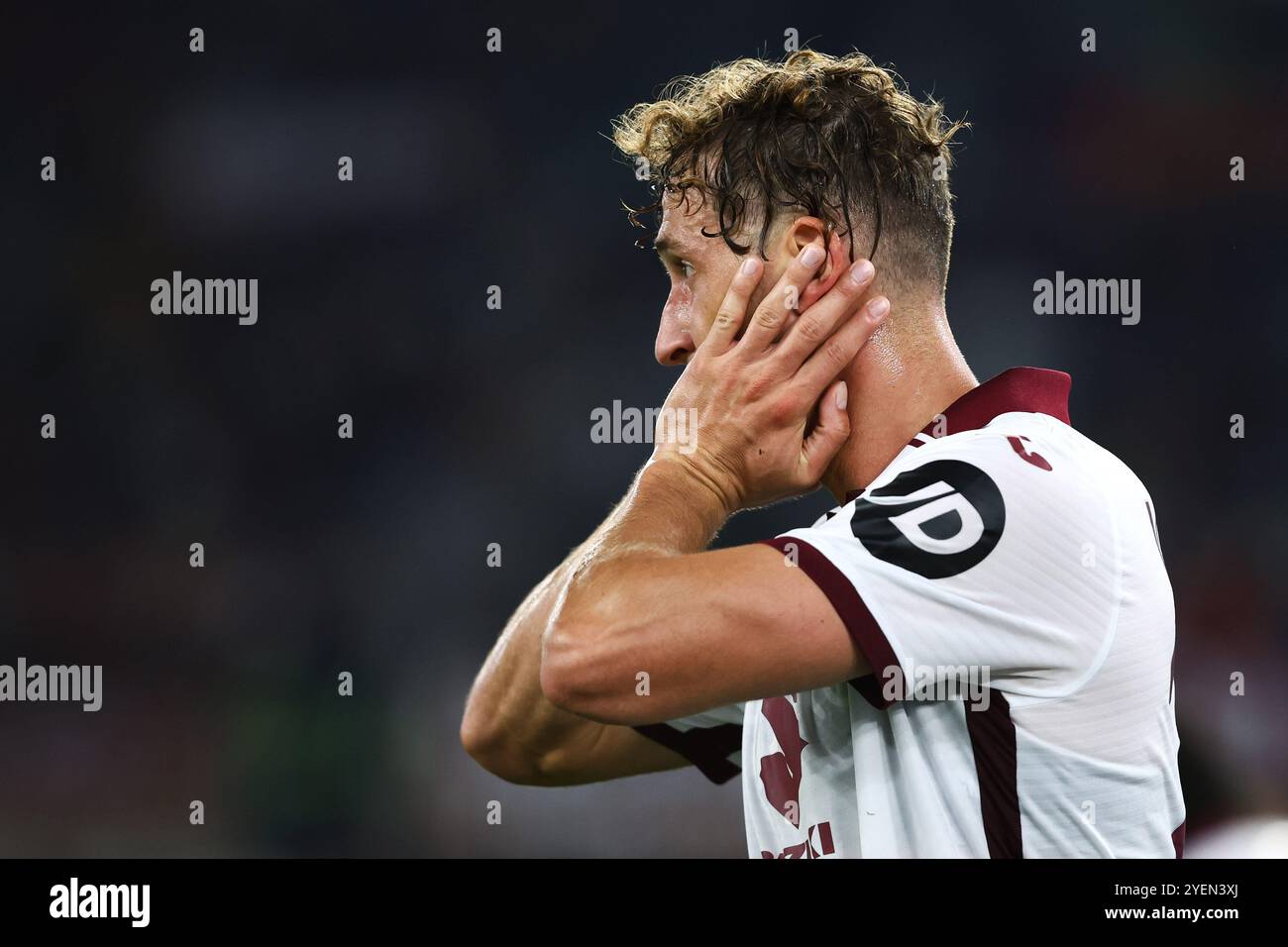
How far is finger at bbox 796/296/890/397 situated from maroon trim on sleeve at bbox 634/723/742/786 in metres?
0.85

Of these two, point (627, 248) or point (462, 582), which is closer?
point (462, 582)

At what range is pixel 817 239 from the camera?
7.01 ft

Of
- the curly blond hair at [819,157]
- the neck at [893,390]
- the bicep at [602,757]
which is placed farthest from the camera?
the bicep at [602,757]

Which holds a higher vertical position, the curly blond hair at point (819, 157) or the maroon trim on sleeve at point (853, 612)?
the curly blond hair at point (819, 157)

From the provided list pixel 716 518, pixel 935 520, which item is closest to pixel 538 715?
pixel 716 518

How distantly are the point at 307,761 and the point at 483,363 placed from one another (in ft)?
6.98

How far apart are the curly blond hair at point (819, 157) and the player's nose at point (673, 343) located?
19 centimetres

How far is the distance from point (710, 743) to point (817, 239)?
1108mm

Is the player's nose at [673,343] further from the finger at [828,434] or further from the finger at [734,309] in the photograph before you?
the finger at [828,434]

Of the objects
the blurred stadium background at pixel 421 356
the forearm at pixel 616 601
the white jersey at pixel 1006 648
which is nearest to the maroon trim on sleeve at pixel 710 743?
the white jersey at pixel 1006 648

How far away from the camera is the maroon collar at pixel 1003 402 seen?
1973 mm

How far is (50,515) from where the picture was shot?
226 inches

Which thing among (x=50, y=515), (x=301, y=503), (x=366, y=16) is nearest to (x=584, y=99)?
(x=366, y=16)
